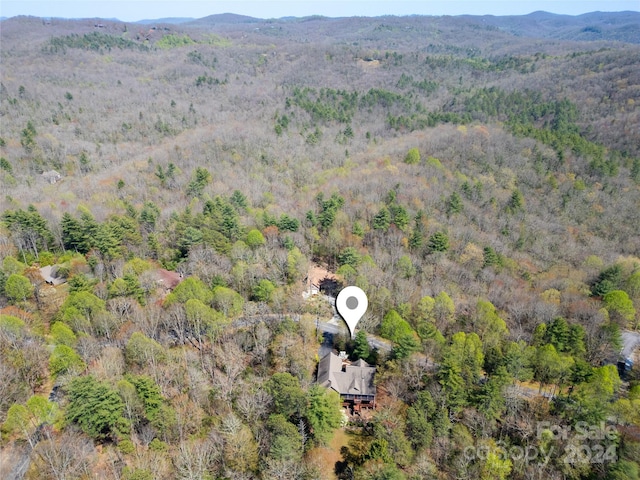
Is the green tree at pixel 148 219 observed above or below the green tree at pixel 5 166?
below

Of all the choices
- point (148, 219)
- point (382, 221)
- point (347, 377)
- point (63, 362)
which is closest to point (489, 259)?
point (382, 221)

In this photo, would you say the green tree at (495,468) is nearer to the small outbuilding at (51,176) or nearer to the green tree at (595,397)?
the green tree at (595,397)

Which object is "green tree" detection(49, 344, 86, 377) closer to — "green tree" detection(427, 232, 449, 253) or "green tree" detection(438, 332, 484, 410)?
"green tree" detection(438, 332, 484, 410)

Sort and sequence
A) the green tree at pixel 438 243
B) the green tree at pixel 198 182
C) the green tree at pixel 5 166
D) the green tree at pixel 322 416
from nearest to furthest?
the green tree at pixel 322 416, the green tree at pixel 438 243, the green tree at pixel 198 182, the green tree at pixel 5 166

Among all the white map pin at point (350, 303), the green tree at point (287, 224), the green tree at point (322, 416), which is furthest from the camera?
the green tree at point (287, 224)

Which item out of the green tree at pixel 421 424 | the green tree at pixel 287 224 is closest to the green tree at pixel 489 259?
the green tree at pixel 287 224

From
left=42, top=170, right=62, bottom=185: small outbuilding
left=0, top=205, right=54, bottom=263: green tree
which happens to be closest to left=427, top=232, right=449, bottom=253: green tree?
left=0, top=205, right=54, bottom=263: green tree
